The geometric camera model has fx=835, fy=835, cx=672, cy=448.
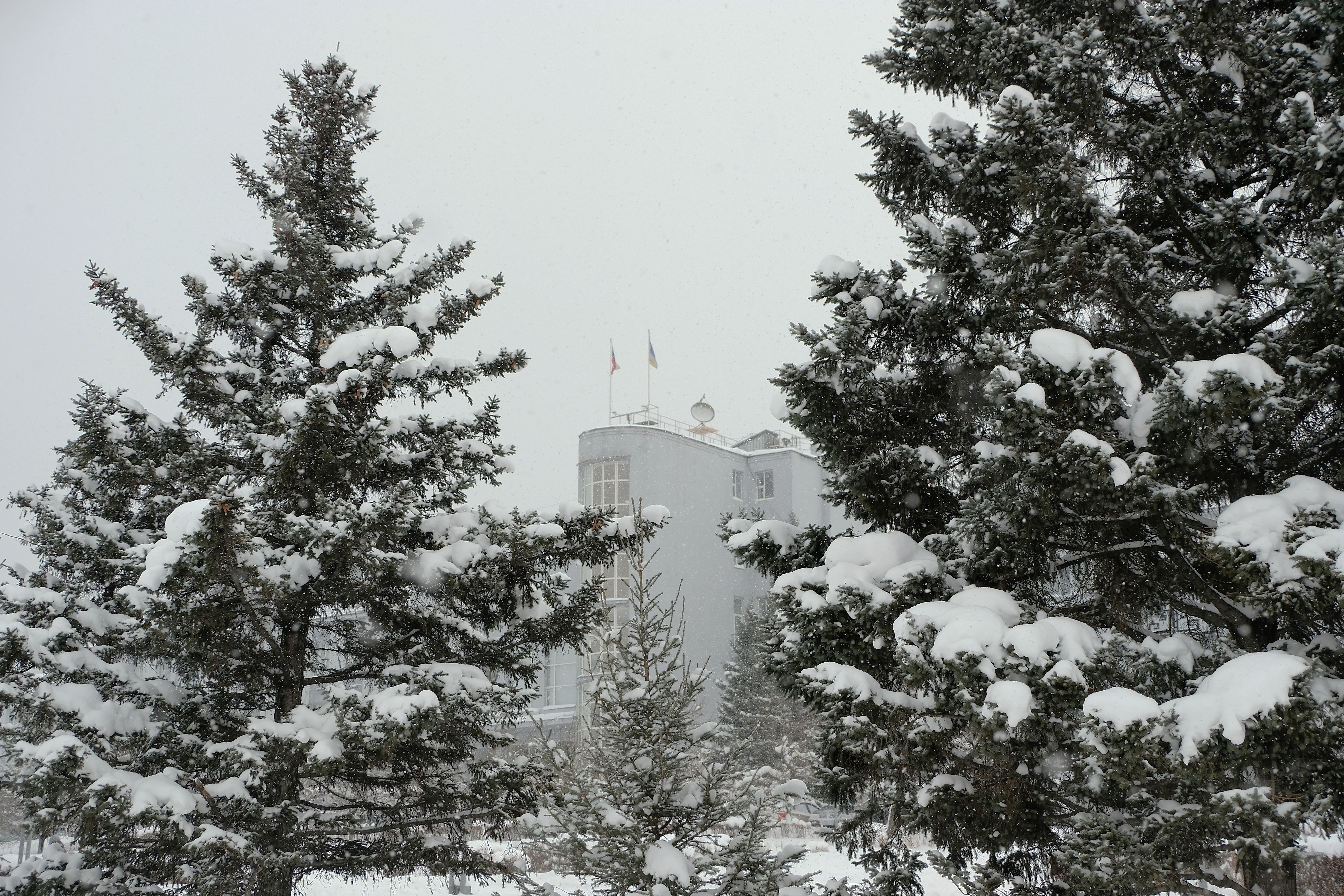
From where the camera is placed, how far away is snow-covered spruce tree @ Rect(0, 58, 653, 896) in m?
6.63

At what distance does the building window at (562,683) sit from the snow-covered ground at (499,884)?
16806 mm

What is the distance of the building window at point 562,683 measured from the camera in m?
37.6

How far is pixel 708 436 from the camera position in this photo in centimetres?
4544

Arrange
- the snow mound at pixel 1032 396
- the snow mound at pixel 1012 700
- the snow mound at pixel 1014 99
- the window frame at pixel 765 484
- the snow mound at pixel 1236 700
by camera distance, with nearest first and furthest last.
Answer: the snow mound at pixel 1236 700 → the snow mound at pixel 1012 700 → the snow mound at pixel 1032 396 → the snow mound at pixel 1014 99 → the window frame at pixel 765 484

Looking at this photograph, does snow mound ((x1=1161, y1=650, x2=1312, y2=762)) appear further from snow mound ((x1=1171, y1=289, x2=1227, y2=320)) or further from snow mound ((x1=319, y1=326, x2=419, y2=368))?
snow mound ((x1=319, y1=326, x2=419, y2=368))

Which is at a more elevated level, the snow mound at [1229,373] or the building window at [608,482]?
the building window at [608,482]

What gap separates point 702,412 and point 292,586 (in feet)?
117

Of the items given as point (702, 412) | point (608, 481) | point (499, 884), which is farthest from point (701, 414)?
point (499, 884)

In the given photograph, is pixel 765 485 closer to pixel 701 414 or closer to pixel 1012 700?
pixel 701 414

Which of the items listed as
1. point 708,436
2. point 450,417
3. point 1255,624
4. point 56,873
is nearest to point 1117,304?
point 1255,624

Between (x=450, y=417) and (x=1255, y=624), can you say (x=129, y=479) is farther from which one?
(x=1255, y=624)

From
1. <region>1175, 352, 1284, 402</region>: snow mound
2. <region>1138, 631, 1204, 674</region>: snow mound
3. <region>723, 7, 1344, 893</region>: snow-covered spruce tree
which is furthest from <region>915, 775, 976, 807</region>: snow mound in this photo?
<region>1175, 352, 1284, 402</region>: snow mound

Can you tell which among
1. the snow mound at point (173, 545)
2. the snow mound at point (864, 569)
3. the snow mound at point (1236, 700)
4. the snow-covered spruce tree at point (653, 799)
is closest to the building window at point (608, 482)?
the snow mound at point (173, 545)

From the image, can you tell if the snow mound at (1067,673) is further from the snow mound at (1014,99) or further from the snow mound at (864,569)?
the snow mound at (1014,99)
